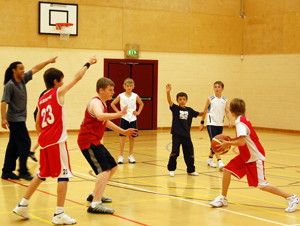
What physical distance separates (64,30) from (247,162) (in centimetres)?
1134

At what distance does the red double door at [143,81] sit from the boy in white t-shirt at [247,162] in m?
11.4

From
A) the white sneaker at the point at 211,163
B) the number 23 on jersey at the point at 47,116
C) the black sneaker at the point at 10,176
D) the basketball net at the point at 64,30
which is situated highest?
the basketball net at the point at 64,30

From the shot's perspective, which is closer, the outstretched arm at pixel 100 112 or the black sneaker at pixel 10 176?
the outstretched arm at pixel 100 112

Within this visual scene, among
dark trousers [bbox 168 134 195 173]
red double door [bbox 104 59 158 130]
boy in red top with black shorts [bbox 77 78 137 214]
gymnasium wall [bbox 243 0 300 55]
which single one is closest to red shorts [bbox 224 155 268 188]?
boy in red top with black shorts [bbox 77 78 137 214]

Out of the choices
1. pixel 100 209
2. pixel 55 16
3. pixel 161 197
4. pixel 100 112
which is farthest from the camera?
pixel 55 16

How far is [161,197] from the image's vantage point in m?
6.34

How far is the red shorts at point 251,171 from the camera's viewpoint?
18.6 feet

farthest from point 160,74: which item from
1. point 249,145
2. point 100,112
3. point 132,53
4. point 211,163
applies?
point 100,112

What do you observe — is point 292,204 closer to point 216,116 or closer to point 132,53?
point 216,116

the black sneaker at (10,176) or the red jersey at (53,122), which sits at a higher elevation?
the red jersey at (53,122)

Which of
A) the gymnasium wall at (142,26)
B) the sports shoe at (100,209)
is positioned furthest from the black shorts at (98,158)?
the gymnasium wall at (142,26)

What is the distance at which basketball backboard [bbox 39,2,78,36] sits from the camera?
15.3 meters

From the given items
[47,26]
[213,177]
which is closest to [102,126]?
[213,177]

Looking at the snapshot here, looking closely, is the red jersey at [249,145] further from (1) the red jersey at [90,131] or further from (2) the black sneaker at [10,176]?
(2) the black sneaker at [10,176]
